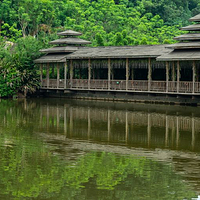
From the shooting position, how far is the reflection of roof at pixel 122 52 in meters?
35.2

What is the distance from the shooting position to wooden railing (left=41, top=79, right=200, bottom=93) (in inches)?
1325

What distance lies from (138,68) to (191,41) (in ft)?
18.8

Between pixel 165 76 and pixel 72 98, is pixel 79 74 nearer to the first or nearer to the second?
pixel 72 98

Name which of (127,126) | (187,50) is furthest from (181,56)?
(127,126)

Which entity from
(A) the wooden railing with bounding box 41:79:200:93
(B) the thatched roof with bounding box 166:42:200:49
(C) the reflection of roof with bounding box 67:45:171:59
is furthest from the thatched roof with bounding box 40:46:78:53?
(B) the thatched roof with bounding box 166:42:200:49

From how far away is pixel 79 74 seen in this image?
43375mm

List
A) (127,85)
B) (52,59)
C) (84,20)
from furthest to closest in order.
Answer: (84,20) → (52,59) → (127,85)

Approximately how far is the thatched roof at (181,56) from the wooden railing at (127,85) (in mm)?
1709

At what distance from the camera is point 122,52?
37.4 m

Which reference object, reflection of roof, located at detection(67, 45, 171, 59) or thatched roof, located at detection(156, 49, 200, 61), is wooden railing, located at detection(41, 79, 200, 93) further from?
reflection of roof, located at detection(67, 45, 171, 59)

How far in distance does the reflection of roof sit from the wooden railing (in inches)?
73.3

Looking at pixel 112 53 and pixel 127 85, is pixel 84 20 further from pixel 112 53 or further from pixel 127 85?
pixel 127 85

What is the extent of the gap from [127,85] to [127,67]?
123cm

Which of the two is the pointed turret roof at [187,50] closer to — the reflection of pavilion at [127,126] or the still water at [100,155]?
the still water at [100,155]
